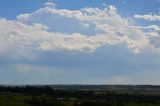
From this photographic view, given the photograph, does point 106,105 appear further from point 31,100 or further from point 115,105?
point 31,100

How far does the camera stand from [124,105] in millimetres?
171000

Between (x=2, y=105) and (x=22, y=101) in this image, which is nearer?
(x=2, y=105)

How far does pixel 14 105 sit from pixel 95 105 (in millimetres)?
31989

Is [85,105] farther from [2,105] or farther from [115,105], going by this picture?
[2,105]

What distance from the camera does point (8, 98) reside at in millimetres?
177250

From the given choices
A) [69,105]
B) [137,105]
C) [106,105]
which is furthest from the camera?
[137,105]

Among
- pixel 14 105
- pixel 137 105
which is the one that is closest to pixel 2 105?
pixel 14 105

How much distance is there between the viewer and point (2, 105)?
157 m

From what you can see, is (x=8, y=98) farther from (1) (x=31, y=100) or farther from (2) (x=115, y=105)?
(2) (x=115, y=105)

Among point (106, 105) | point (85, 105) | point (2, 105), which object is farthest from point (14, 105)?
point (106, 105)

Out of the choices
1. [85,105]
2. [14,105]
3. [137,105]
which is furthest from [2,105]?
[137,105]

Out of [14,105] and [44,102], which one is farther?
[44,102]

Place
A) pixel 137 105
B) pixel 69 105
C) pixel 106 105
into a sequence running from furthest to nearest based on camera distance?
pixel 137 105 < pixel 106 105 < pixel 69 105

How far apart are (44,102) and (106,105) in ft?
85.0
